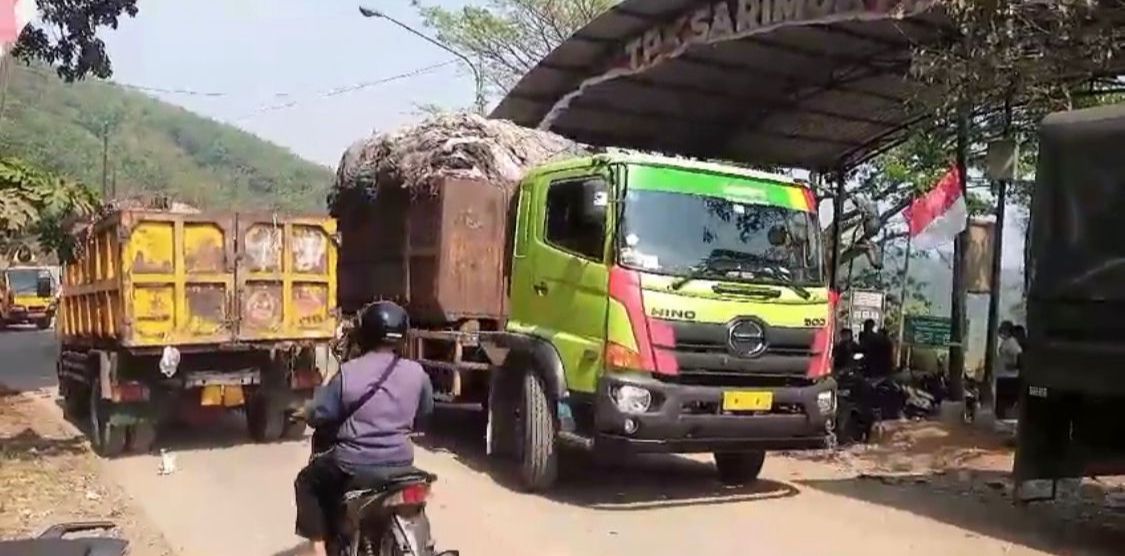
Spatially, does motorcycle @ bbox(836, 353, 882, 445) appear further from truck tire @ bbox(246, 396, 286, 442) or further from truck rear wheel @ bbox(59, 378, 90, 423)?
truck rear wheel @ bbox(59, 378, 90, 423)

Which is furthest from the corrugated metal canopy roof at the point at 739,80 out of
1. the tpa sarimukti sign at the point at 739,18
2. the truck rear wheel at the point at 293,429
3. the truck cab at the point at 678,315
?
the truck rear wheel at the point at 293,429

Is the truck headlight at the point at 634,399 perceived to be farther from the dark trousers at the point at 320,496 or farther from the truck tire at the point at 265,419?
the truck tire at the point at 265,419

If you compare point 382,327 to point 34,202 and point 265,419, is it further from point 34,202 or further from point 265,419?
point 265,419

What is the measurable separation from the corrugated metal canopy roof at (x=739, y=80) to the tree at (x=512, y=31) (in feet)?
35.6

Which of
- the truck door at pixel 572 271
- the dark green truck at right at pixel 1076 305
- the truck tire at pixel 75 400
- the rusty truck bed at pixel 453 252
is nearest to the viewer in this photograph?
the dark green truck at right at pixel 1076 305

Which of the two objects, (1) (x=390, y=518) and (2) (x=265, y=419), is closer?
(1) (x=390, y=518)

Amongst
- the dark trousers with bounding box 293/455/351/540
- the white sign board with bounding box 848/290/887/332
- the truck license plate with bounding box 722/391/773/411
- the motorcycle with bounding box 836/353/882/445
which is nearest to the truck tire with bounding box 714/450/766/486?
the truck license plate with bounding box 722/391/773/411

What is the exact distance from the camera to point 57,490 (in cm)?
833

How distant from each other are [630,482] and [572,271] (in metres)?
2.00

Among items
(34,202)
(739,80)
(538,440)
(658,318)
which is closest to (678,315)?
(658,318)

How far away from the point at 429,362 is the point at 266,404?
161 centimetres

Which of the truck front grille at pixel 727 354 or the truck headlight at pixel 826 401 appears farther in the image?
the truck headlight at pixel 826 401

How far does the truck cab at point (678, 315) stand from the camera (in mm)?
7641

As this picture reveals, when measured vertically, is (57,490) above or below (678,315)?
below
